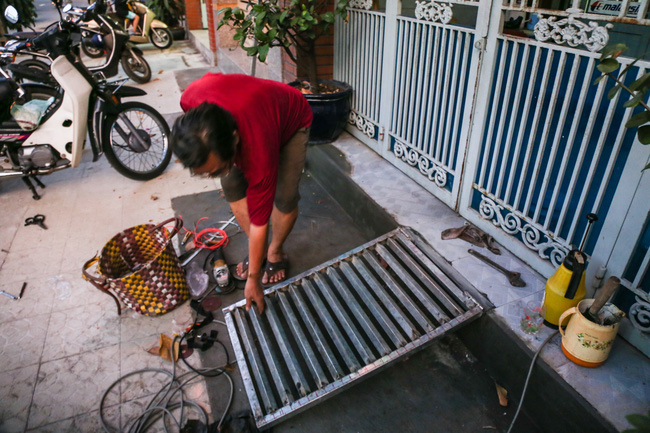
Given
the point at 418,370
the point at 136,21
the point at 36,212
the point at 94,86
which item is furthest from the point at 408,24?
the point at 136,21

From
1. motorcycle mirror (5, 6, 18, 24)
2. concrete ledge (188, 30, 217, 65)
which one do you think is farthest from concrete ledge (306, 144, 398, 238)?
concrete ledge (188, 30, 217, 65)

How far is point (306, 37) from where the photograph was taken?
12.5ft

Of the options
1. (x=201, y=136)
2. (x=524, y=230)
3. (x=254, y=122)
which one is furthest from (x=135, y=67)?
(x=524, y=230)

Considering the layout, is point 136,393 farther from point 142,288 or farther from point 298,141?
point 298,141

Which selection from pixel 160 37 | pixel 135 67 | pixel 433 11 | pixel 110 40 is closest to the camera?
pixel 433 11

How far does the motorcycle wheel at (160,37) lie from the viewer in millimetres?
8844

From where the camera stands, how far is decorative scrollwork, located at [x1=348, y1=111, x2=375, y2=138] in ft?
12.4

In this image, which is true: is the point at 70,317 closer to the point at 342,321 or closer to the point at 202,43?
the point at 342,321

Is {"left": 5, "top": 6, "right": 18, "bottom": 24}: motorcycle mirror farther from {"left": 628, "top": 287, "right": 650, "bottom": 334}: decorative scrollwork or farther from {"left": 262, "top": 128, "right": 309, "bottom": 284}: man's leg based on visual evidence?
{"left": 628, "top": 287, "right": 650, "bottom": 334}: decorative scrollwork

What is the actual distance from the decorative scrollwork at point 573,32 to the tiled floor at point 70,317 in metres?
2.40

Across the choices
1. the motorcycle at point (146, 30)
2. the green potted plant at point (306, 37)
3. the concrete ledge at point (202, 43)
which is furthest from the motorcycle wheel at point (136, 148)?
the motorcycle at point (146, 30)

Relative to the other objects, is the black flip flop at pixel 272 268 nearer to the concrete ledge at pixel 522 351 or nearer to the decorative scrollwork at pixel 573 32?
the concrete ledge at pixel 522 351

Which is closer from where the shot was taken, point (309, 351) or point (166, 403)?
point (166, 403)

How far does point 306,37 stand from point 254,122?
2.36m
